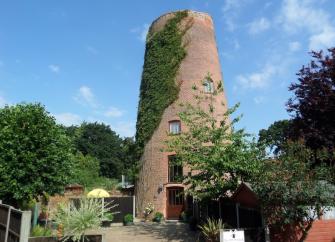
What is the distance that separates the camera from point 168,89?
28391 mm

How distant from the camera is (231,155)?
1722 cm

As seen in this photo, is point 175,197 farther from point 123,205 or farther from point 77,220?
point 77,220

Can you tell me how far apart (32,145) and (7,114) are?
85.8 inches

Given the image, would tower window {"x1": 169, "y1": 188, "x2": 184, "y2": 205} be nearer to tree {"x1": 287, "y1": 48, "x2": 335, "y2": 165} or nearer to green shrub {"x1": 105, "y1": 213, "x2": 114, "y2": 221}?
green shrub {"x1": 105, "y1": 213, "x2": 114, "y2": 221}

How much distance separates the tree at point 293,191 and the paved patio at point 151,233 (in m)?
5.05

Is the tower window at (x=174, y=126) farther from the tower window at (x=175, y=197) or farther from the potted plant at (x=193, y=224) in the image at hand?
the potted plant at (x=193, y=224)

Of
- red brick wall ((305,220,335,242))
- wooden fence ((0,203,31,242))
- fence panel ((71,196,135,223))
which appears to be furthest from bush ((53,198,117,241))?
fence panel ((71,196,135,223))

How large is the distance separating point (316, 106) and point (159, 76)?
13538 millimetres

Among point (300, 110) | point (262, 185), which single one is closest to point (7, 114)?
point (262, 185)

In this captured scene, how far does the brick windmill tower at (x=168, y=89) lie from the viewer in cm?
2731

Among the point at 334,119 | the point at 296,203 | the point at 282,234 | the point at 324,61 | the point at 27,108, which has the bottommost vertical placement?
the point at 282,234

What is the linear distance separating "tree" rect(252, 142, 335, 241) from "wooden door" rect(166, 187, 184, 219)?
42.2 feet

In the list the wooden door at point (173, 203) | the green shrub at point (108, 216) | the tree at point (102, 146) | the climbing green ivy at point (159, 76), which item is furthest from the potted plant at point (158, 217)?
the tree at point (102, 146)

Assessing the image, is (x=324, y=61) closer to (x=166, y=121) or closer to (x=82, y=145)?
(x=166, y=121)
